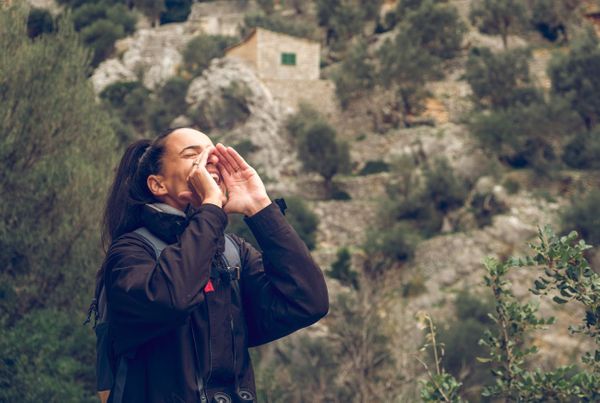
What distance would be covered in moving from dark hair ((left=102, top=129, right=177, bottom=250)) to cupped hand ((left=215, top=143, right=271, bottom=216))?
238mm

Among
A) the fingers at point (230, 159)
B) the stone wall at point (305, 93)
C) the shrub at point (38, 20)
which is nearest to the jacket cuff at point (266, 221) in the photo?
the fingers at point (230, 159)

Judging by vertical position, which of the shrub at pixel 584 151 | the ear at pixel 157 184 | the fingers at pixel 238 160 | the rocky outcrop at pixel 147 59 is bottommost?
the rocky outcrop at pixel 147 59

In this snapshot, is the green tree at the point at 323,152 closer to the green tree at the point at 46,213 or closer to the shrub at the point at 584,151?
the shrub at the point at 584,151

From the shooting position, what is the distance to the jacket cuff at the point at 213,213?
8.56 ft

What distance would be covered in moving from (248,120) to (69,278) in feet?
79.7

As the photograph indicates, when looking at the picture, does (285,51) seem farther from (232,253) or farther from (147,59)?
(232,253)

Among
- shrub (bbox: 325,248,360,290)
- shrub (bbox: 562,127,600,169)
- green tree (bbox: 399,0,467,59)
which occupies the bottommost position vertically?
shrub (bbox: 325,248,360,290)

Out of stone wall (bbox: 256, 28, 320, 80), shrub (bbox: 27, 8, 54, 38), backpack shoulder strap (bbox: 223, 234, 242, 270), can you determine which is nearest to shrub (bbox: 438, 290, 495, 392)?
backpack shoulder strap (bbox: 223, 234, 242, 270)

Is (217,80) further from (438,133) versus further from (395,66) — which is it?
(438,133)

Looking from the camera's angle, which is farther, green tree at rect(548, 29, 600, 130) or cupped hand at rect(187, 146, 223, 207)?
green tree at rect(548, 29, 600, 130)

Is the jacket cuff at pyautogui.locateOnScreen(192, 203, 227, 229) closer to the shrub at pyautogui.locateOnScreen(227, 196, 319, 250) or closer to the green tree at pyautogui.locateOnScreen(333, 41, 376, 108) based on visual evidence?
the shrub at pyautogui.locateOnScreen(227, 196, 319, 250)

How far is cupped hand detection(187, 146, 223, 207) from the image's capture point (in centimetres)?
270

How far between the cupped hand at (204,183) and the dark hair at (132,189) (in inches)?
7.0

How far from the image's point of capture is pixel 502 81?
109ft
